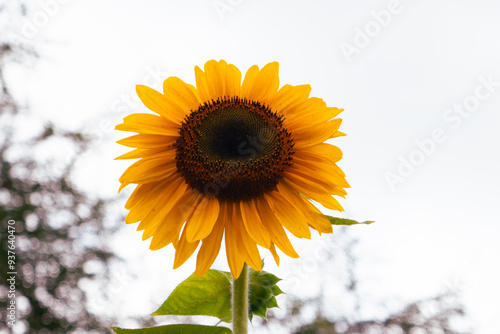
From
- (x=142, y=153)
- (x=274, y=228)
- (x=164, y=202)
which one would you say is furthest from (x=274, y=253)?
(x=142, y=153)

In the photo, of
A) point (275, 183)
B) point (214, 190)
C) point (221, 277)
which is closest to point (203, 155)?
point (214, 190)

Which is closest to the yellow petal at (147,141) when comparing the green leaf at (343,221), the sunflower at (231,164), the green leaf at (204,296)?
the sunflower at (231,164)

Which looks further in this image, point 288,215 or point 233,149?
point 233,149

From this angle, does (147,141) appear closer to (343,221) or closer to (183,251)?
(183,251)

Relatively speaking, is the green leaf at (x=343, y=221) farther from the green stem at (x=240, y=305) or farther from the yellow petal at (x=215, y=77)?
the yellow petal at (x=215, y=77)

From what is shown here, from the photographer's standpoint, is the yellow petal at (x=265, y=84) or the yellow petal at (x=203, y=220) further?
the yellow petal at (x=265, y=84)

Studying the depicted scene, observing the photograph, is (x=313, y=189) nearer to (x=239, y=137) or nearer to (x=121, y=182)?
(x=239, y=137)
